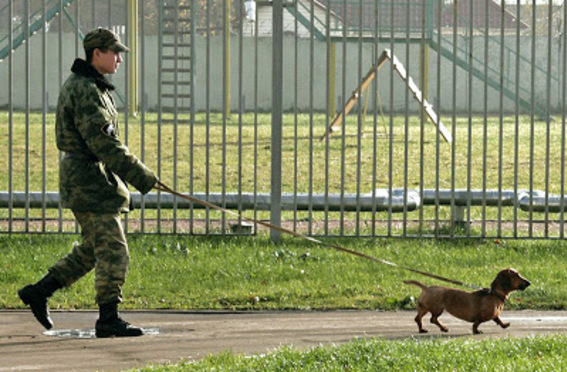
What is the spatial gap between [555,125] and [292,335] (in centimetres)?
2104

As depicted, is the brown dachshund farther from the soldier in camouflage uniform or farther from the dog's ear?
the soldier in camouflage uniform

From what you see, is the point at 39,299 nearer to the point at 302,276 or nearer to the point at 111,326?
the point at 111,326

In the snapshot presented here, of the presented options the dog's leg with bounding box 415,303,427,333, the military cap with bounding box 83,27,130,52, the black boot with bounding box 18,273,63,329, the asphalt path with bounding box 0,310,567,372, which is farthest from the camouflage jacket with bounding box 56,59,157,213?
the dog's leg with bounding box 415,303,427,333

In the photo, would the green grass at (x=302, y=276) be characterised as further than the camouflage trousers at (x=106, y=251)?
No

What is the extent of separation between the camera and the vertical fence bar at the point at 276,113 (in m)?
10.7

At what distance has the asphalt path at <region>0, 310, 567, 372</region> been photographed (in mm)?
6871

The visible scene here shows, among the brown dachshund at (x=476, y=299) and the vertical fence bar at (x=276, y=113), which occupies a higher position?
the vertical fence bar at (x=276, y=113)

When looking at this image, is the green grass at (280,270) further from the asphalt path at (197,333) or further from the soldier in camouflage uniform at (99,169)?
the soldier in camouflage uniform at (99,169)

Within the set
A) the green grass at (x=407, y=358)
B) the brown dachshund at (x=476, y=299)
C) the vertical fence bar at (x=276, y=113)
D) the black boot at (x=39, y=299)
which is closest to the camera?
the green grass at (x=407, y=358)

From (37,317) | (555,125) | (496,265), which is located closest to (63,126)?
(37,317)

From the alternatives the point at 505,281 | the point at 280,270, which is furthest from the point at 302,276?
the point at 505,281

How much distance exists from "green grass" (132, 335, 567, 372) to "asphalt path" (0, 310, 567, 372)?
47 cm

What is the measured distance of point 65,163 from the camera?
7.52m

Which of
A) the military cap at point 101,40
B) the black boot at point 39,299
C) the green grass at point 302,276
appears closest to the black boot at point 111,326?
the black boot at point 39,299
